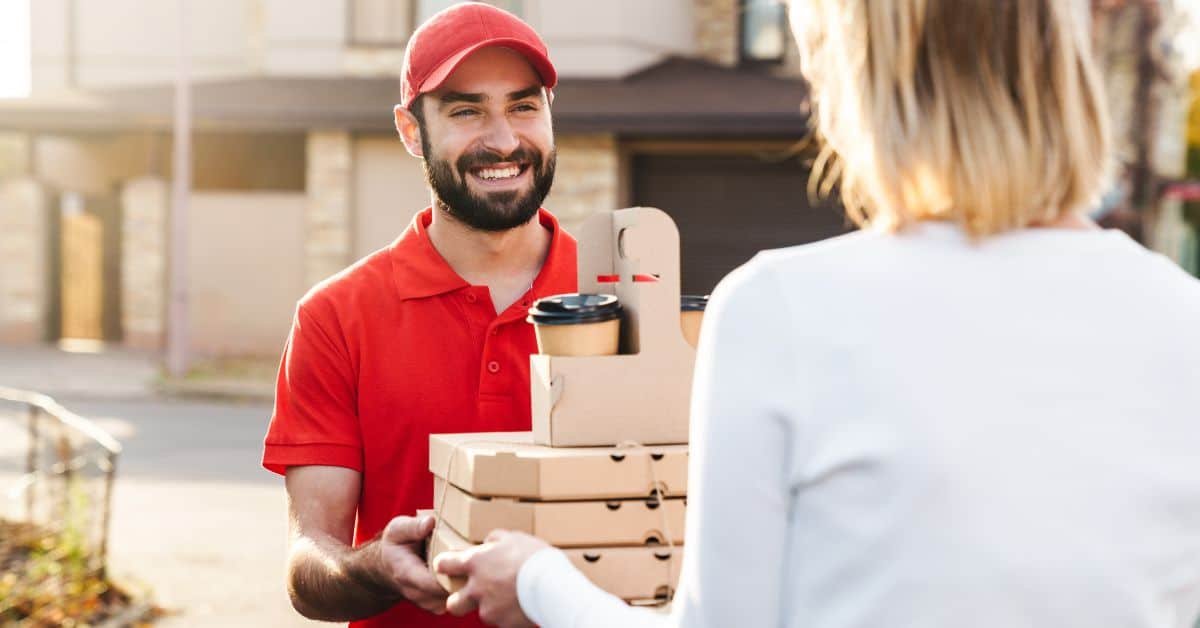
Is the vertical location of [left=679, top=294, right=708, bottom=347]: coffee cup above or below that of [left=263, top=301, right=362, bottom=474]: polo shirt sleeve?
above

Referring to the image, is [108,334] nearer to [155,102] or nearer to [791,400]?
[155,102]

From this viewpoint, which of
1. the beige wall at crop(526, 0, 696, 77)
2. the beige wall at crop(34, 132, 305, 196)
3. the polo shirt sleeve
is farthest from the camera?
the beige wall at crop(34, 132, 305, 196)

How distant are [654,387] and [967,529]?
2.92ft

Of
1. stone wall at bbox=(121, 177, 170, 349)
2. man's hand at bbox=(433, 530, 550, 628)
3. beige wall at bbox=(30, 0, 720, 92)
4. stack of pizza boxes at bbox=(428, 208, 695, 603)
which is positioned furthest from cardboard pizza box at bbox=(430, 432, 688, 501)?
stone wall at bbox=(121, 177, 170, 349)

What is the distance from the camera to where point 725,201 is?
20453 millimetres

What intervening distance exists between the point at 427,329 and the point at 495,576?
901mm

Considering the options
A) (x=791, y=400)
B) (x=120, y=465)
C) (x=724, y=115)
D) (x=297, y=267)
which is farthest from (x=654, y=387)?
(x=297, y=267)

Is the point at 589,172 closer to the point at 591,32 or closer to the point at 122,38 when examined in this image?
the point at 591,32

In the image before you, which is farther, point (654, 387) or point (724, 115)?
point (724, 115)

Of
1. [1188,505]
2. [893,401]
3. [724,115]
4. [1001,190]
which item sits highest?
[724,115]

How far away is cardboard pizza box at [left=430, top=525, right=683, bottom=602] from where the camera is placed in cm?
220

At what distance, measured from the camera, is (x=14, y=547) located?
7043mm

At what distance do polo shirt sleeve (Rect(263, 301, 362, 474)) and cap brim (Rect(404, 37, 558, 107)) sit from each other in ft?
1.60

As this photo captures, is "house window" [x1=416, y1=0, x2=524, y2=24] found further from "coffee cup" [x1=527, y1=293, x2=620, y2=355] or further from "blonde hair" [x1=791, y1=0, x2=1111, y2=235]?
"blonde hair" [x1=791, y1=0, x2=1111, y2=235]
